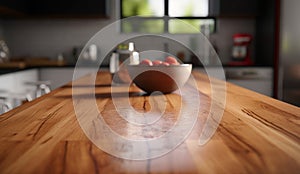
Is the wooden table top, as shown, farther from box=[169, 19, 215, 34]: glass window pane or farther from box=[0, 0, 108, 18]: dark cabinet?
box=[169, 19, 215, 34]: glass window pane

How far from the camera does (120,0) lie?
5.21 metres

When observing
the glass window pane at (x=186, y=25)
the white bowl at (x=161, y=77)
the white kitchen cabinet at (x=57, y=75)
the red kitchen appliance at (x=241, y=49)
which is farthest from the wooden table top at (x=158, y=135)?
the glass window pane at (x=186, y=25)

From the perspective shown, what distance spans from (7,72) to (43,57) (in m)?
1.75

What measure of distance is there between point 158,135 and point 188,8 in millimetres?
4525

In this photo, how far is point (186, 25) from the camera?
Result: 17.2 ft

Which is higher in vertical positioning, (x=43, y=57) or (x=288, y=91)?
(x=43, y=57)

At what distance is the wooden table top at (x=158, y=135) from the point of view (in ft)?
2.26

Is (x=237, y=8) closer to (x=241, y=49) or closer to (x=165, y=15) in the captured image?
(x=241, y=49)

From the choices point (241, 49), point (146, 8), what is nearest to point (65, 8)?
point (146, 8)

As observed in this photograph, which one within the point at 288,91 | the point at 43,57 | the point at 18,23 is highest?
the point at 18,23

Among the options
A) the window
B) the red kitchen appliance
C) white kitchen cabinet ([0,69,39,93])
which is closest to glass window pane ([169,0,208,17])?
the window

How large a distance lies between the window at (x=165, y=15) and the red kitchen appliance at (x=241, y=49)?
0.36m

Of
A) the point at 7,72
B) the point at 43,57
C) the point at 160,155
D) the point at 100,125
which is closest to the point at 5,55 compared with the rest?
the point at 43,57

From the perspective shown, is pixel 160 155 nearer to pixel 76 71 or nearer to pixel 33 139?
pixel 33 139
